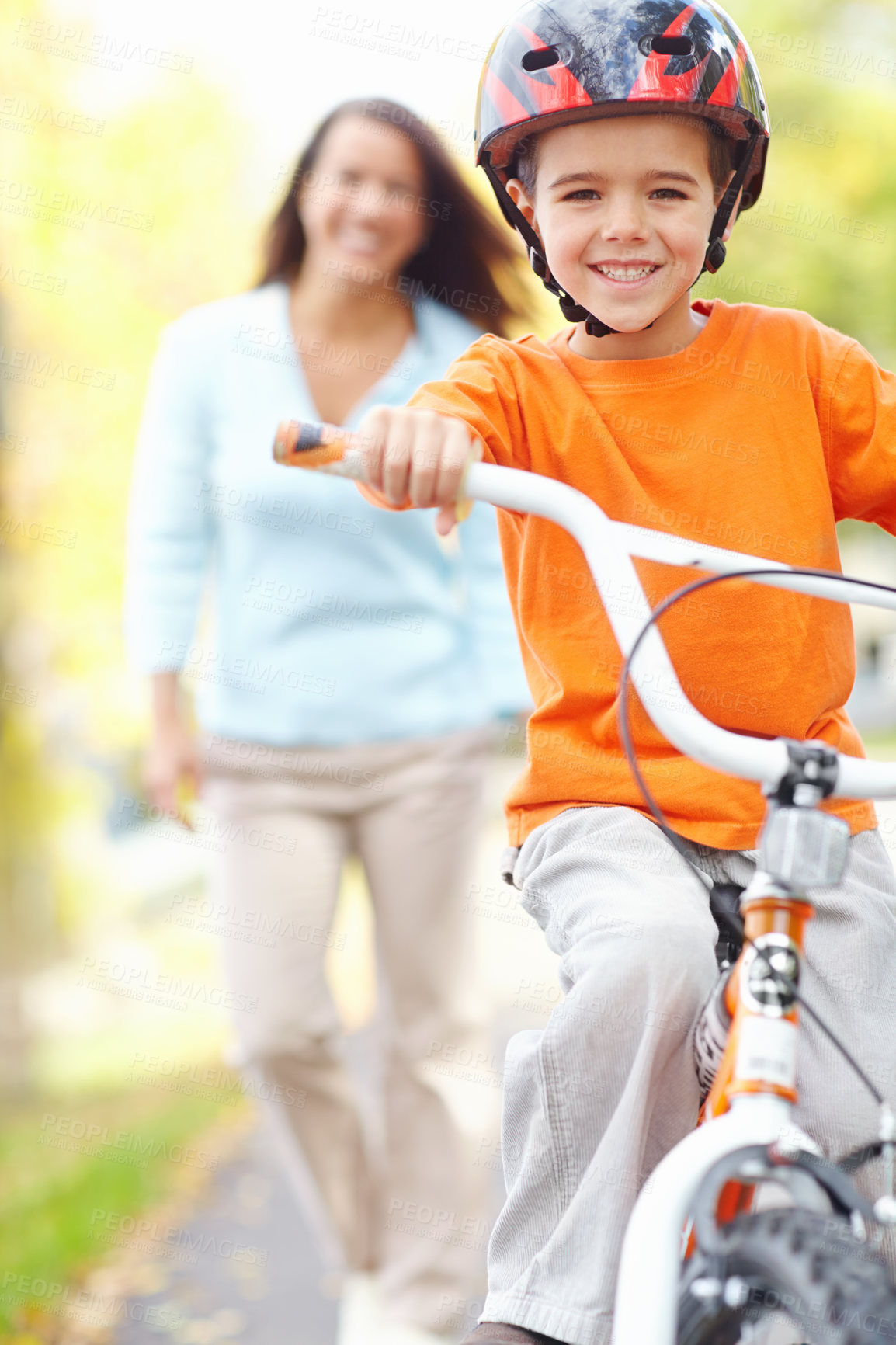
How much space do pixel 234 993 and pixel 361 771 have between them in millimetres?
662

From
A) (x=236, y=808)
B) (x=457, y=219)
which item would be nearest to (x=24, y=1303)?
(x=236, y=808)

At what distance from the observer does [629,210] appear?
2189 mm

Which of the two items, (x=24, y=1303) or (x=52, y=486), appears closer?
(x=24, y=1303)

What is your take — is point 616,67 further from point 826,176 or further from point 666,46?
point 826,176

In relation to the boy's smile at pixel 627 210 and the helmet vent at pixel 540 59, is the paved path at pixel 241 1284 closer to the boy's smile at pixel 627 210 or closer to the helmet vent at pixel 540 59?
the boy's smile at pixel 627 210

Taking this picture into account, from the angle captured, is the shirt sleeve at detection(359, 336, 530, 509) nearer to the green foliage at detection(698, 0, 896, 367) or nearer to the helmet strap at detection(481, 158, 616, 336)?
the helmet strap at detection(481, 158, 616, 336)

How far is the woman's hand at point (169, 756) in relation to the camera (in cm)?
435

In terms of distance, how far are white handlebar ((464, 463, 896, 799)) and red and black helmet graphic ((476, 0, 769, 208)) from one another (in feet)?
2.22

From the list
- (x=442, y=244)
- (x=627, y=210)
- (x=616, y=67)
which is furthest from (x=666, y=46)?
(x=442, y=244)

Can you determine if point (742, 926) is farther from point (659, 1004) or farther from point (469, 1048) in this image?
point (469, 1048)

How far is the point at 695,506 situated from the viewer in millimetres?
2285

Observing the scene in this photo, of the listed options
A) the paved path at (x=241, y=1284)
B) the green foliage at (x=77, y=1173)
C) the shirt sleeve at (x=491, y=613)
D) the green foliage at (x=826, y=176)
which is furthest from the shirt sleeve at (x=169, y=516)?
the green foliage at (x=826, y=176)

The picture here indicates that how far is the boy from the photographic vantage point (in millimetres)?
1928

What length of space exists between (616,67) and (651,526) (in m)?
0.64
